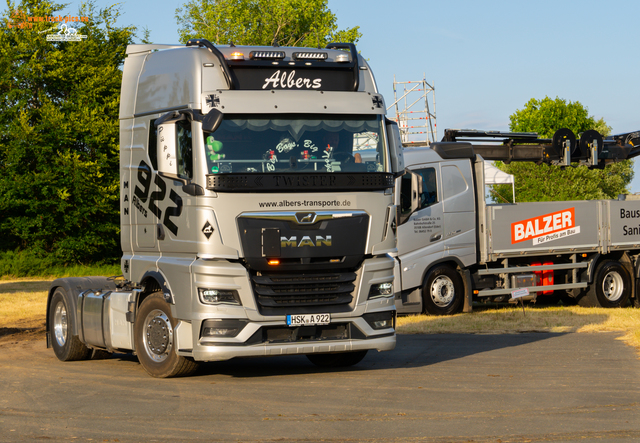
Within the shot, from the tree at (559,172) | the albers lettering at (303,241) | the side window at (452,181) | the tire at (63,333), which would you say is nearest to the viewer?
the albers lettering at (303,241)

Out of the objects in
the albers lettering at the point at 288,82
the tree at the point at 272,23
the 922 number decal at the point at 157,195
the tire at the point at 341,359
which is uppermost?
the tree at the point at 272,23

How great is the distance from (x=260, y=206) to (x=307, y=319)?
4.54ft

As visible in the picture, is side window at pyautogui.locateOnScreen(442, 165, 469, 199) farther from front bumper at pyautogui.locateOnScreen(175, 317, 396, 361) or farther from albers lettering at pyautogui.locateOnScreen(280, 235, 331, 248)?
albers lettering at pyautogui.locateOnScreen(280, 235, 331, 248)

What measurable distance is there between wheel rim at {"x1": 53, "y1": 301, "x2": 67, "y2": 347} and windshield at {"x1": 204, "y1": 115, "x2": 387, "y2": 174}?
457cm

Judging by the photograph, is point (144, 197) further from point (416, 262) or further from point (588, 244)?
point (588, 244)

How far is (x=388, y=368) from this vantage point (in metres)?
10.8

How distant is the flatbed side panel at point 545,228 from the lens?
720 inches

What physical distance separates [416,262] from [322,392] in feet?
28.1

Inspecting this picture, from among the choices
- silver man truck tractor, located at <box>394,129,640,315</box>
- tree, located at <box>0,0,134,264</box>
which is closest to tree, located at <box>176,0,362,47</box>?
tree, located at <box>0,0,134,264</box>

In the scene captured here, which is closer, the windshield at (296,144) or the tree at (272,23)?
the windshield at (296,144)

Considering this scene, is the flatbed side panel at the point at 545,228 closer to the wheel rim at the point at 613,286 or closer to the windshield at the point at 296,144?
the wheel rim at the point at 613,286

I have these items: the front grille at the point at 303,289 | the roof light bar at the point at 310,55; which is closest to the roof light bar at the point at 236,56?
the roof light bar at the point at 310,55

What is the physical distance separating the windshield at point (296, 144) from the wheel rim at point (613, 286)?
12139 millimetres

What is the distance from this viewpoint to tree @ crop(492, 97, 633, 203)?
61.8 metres
